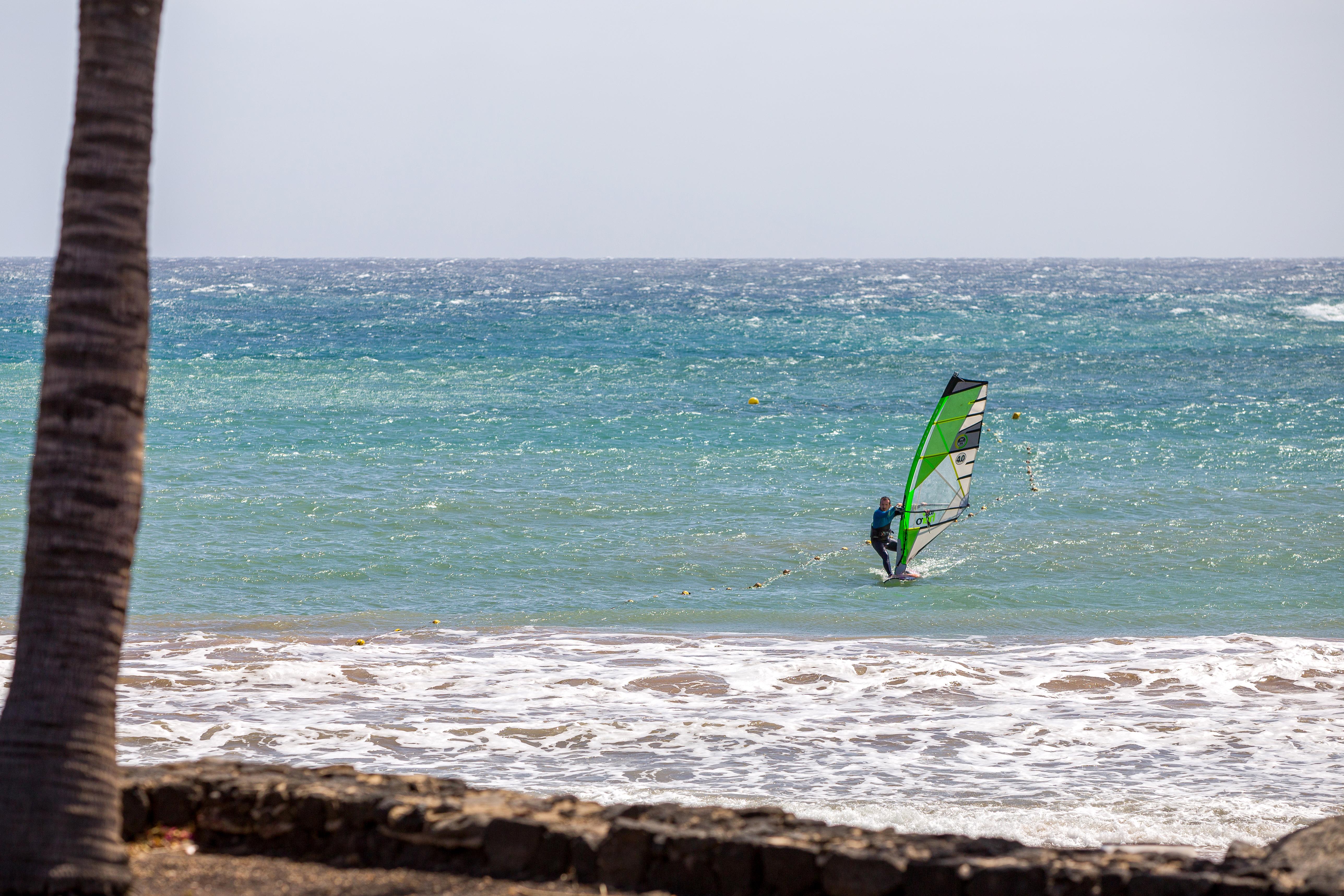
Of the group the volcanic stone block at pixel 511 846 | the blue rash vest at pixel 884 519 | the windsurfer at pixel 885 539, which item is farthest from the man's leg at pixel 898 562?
the volcanic stone block at pixel 511 846

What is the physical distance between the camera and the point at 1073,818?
29.5 ft

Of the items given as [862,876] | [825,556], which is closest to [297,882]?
[862,876]

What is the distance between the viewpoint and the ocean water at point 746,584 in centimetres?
1041

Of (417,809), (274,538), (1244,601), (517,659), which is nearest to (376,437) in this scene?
(274,538)

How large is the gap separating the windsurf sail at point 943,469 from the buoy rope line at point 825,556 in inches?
31.2

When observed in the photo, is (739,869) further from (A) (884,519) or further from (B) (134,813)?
(A) (884,519)

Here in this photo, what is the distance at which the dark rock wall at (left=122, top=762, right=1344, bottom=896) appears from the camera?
16.9 feet

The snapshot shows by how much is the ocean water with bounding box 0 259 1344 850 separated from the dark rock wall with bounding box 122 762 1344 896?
341cm

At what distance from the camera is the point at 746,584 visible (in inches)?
744

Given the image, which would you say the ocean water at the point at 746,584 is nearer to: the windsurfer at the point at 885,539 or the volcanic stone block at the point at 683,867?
the windsurfer at the point at 885,539

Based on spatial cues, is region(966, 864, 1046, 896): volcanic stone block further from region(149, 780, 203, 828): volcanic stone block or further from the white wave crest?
the white wave crest

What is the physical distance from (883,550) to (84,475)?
16.3 m

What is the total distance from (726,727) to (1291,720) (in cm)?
553

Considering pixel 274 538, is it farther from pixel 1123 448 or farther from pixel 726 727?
pixel 1123 448
